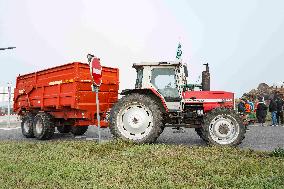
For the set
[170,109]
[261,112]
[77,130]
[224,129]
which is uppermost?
[170,109]

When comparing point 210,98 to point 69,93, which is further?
point 69,93

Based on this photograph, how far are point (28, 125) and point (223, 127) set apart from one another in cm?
754

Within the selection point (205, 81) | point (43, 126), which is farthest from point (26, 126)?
point (205, 81)

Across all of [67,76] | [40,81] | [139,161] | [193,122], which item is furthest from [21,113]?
[139,161]

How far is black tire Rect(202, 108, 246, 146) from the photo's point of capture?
8.59m

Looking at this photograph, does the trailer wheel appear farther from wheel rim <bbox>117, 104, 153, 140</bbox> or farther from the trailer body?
wheel rim <bbox>117, 104, 153, 140</bbox>

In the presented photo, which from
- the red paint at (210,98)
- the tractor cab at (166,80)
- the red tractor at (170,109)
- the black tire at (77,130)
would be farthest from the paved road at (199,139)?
the tractor cab at (166,80)

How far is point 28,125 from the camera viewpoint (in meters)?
12.8

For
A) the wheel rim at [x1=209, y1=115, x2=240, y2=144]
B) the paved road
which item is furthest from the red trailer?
the wheel rim at [x1=209, y1=115, x2=240, y2=144]

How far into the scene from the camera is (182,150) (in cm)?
745

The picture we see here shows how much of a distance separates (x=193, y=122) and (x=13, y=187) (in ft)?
18.1

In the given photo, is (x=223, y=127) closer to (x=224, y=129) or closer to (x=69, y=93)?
(x=224, y=129)

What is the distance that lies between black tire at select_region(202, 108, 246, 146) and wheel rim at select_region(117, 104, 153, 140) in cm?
149

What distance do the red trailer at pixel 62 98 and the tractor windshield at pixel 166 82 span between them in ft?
8.25
